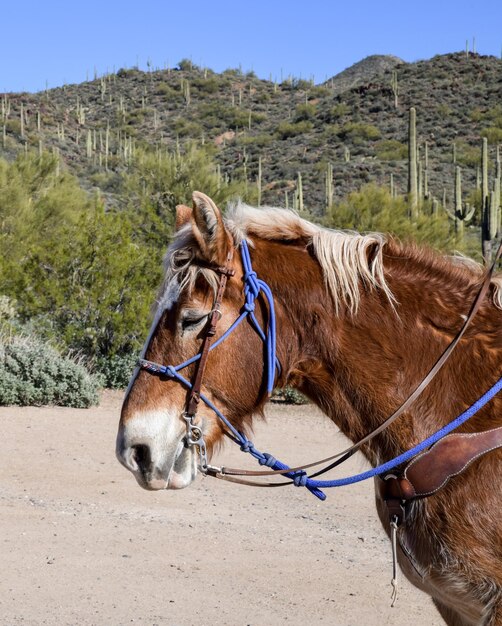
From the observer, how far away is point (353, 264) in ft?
9.78

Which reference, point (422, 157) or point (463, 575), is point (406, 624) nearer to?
point (463, 575)

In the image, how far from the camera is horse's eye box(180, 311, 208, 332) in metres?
2.88

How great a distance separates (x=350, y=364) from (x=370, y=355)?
79mm

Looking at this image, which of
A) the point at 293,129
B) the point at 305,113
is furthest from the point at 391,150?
the point at 305,113

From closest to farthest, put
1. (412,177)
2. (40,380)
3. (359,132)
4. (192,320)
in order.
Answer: (192,320) → (40,380) → (412,177) → (359,132)

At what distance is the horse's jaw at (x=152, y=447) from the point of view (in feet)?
9.13

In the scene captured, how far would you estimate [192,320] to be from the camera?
9.46ft

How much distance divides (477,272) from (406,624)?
3.06 meters

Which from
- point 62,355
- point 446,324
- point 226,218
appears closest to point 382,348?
point 446,324

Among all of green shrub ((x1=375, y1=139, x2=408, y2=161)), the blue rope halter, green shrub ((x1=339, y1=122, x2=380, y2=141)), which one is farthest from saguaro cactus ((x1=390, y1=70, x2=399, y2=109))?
the blue rope halter

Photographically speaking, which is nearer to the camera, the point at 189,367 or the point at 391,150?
the point at 189,367

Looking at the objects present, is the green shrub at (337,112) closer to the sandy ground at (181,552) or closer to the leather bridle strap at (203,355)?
the sandy ground at (181,552)

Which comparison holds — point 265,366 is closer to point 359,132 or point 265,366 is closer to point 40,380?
point 40,380

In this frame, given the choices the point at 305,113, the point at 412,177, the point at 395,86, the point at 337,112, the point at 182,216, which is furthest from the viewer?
the point at 305,113
